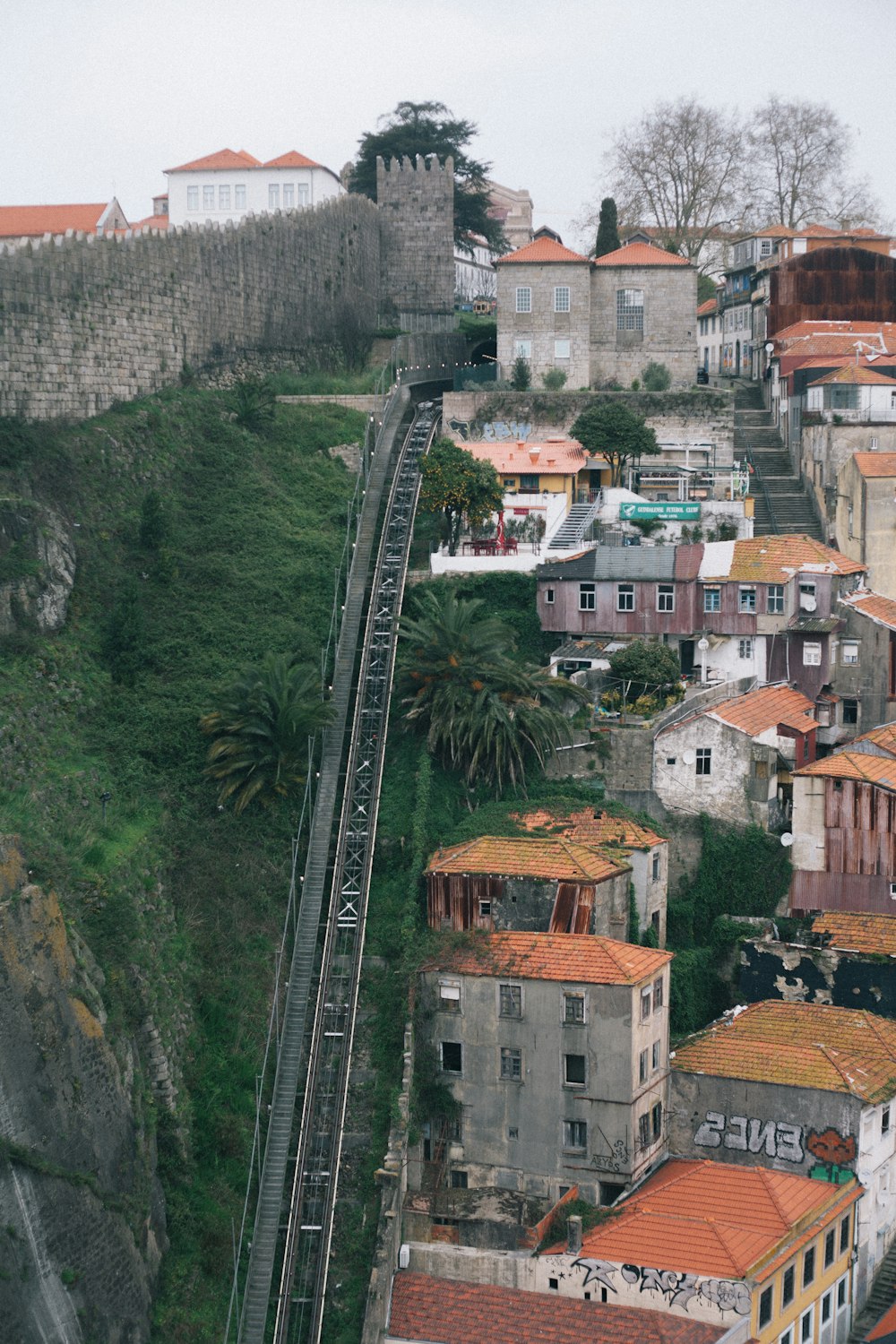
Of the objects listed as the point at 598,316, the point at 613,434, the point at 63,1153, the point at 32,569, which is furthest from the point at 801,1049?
the point at 598,316

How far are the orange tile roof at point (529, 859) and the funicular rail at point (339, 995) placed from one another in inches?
74.7

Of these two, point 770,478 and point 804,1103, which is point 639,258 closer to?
point 770,478

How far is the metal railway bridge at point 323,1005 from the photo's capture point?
3136cm

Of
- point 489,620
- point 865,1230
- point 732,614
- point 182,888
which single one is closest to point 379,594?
point 489,620

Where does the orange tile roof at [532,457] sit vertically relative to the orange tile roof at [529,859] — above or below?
above

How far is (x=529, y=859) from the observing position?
36.0m

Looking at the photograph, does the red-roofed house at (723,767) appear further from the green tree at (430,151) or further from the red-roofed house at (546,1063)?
the green tree at (430,151)

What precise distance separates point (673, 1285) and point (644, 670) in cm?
1407

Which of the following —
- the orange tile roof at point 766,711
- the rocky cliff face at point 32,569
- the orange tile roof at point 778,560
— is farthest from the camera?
the orange tile roof at point 778,560

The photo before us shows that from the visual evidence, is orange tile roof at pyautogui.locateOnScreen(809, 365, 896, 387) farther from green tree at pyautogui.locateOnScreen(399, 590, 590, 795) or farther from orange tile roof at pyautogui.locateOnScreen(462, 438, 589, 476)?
green tree at pyautogui.locateOnScreen(399, 590, 590, 795)

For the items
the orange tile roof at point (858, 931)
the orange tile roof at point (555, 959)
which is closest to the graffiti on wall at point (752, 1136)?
the orange tile roof at point (555, 959)

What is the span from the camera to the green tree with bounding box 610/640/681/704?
135 ft

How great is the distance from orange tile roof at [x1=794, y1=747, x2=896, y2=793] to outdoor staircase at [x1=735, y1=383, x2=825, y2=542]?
34.0ft

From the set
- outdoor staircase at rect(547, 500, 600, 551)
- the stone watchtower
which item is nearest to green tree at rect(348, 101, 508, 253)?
the stone watchtower
